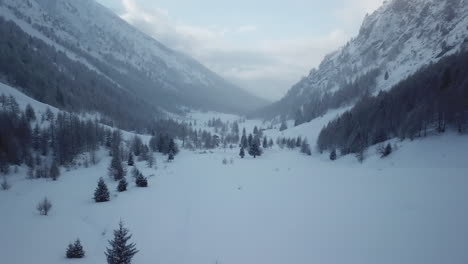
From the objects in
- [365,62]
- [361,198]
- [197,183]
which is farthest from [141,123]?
[365,62]

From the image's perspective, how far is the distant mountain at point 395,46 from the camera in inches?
4072

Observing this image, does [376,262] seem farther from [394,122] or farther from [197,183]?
[394,122]

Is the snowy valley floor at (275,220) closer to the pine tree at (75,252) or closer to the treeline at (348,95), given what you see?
the pine tree at (75,252)

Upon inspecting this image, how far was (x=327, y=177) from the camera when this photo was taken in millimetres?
35688

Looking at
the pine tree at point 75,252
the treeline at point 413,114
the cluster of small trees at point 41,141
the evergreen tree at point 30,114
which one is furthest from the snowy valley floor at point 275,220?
the evergreen tree at point 30,114

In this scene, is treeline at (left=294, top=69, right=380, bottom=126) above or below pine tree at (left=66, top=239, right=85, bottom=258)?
above

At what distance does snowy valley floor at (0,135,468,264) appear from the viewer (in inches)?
621

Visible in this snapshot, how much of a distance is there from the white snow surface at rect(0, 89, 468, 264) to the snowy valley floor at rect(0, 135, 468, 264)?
0.09m

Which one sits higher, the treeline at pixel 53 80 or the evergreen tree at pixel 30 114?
the treeline at pixel 53 80

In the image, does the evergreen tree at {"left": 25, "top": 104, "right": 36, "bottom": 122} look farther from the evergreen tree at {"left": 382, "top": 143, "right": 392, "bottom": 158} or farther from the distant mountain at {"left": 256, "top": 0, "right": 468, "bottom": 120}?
the distant mountain at {"left": 256, "top": 0, "right": 468, "bottom": 120}

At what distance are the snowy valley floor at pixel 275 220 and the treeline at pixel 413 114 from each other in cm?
658

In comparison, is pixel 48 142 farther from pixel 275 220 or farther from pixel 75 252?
pixel 275 220

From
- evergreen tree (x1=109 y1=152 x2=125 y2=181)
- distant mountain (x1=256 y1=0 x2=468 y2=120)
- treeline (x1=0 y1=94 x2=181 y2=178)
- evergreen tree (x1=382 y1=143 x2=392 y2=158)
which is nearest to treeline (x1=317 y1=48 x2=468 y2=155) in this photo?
evergreen tree (x1=382 y1=143 x2=392 y2=158)

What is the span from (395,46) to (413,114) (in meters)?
125
